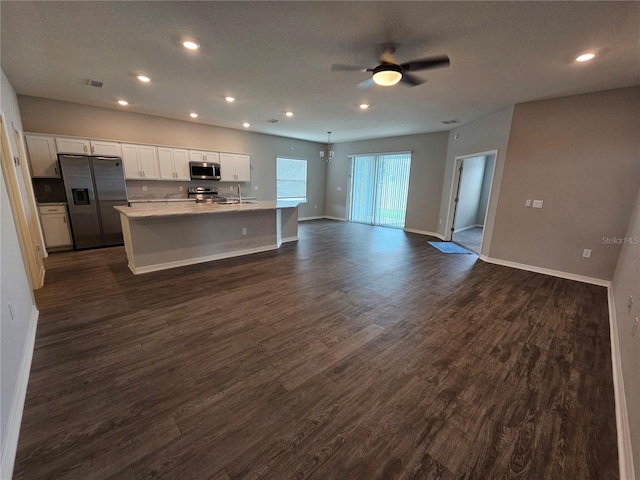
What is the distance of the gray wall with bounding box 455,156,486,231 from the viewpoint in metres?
7.29

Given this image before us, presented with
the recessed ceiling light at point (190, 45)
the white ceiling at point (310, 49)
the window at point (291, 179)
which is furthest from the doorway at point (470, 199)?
the recessed ceiling light at point (190, 45)

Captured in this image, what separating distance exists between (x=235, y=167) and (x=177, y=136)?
4.89ft

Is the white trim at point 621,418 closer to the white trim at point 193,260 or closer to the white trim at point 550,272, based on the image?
the white trim at point 550,272

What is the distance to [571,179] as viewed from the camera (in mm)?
4047

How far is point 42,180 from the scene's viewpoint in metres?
4.96

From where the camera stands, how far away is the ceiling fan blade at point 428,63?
2.39 metres

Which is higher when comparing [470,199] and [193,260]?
[470,199]

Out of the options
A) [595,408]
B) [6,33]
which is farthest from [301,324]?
[6,33]

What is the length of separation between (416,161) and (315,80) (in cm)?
479

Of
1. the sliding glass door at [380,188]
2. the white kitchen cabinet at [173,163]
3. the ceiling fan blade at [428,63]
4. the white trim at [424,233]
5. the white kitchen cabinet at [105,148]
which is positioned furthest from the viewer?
the sliding glass door at [380,188]

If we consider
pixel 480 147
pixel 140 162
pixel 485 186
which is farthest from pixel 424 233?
pixel 140 162

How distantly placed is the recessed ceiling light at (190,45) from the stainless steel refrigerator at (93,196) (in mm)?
3631

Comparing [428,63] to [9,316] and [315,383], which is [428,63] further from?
[9,316]

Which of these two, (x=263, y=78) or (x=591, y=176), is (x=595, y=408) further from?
(x=263, y=78)
